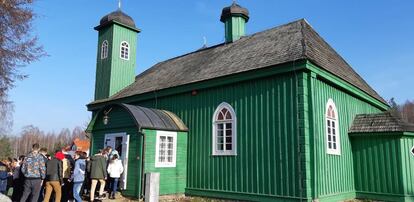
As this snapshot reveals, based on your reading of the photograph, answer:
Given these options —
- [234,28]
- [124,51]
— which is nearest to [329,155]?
[234,28]

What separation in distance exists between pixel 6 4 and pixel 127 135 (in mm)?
5746

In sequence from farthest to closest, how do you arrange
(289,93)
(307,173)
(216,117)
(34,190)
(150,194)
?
(216,117)
(289,93)
(307,173)
(34,190)
(150,194)

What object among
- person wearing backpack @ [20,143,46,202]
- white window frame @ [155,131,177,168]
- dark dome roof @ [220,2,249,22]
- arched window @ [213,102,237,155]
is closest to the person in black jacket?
person wearing backpack @ [20,143,46,202]

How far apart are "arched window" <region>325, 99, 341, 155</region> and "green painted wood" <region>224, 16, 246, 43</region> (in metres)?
6.68

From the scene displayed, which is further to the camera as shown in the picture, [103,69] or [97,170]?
[103,69]

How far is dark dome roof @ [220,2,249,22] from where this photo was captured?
17719mm

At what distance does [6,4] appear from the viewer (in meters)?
11.1

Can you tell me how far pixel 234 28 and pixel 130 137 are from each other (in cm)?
798

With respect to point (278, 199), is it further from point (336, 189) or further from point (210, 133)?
point (210, 133)

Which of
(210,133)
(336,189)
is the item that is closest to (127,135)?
(210,133)

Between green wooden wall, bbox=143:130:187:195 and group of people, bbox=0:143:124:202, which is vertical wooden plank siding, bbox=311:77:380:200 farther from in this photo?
group of people, bbox=0:143:124:202

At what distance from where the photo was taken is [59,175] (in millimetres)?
9742

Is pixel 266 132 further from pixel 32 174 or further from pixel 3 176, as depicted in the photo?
pixel 3 176

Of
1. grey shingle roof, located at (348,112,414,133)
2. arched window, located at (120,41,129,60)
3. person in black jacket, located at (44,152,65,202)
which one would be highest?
arched window, located at (120,41,129,60)
